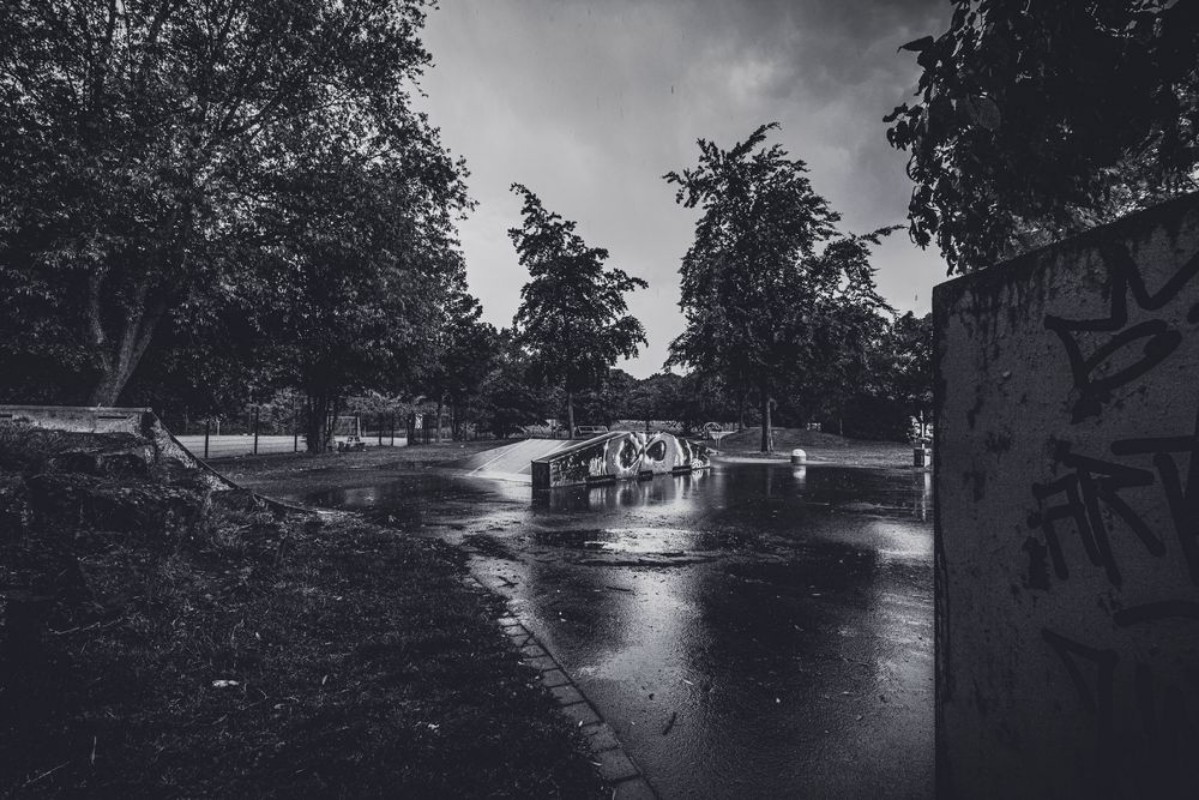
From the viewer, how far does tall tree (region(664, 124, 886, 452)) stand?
24484 millimetres

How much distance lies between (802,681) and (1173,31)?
13.6 ft

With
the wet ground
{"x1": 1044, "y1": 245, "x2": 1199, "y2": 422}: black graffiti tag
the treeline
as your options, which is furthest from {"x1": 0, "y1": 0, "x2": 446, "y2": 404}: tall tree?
{"x1": 1044, "y1": 245, "x2": 1199, "y2": 422}: black graffiti tag

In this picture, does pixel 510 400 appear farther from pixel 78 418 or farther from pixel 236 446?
pixel 78 418

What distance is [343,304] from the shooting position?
58.2 ft

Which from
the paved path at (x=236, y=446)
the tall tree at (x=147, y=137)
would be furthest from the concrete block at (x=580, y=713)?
the paved path at (x=236, y=446)

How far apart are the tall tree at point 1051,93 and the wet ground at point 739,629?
3260mm

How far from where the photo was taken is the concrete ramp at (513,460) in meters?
17.9

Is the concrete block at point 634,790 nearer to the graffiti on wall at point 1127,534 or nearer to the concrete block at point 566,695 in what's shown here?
the concrete block at point 566,695

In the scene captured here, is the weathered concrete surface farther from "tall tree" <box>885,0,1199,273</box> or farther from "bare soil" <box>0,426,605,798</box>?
"tall tree" <box>885,0,1199,273</box>

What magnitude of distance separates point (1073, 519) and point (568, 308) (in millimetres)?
36841

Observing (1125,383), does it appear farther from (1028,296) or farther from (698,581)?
(698,581)

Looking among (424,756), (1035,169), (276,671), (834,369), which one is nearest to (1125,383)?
(424,756)

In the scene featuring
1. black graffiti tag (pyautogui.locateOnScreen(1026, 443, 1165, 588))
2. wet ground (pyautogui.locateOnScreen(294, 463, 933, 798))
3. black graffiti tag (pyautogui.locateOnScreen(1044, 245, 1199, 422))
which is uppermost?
black graffiti tag (pyautogui.locateOnScreen(1044, 245, 1199, 422))

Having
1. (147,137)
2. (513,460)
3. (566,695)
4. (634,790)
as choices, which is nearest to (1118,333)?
(634,790)
